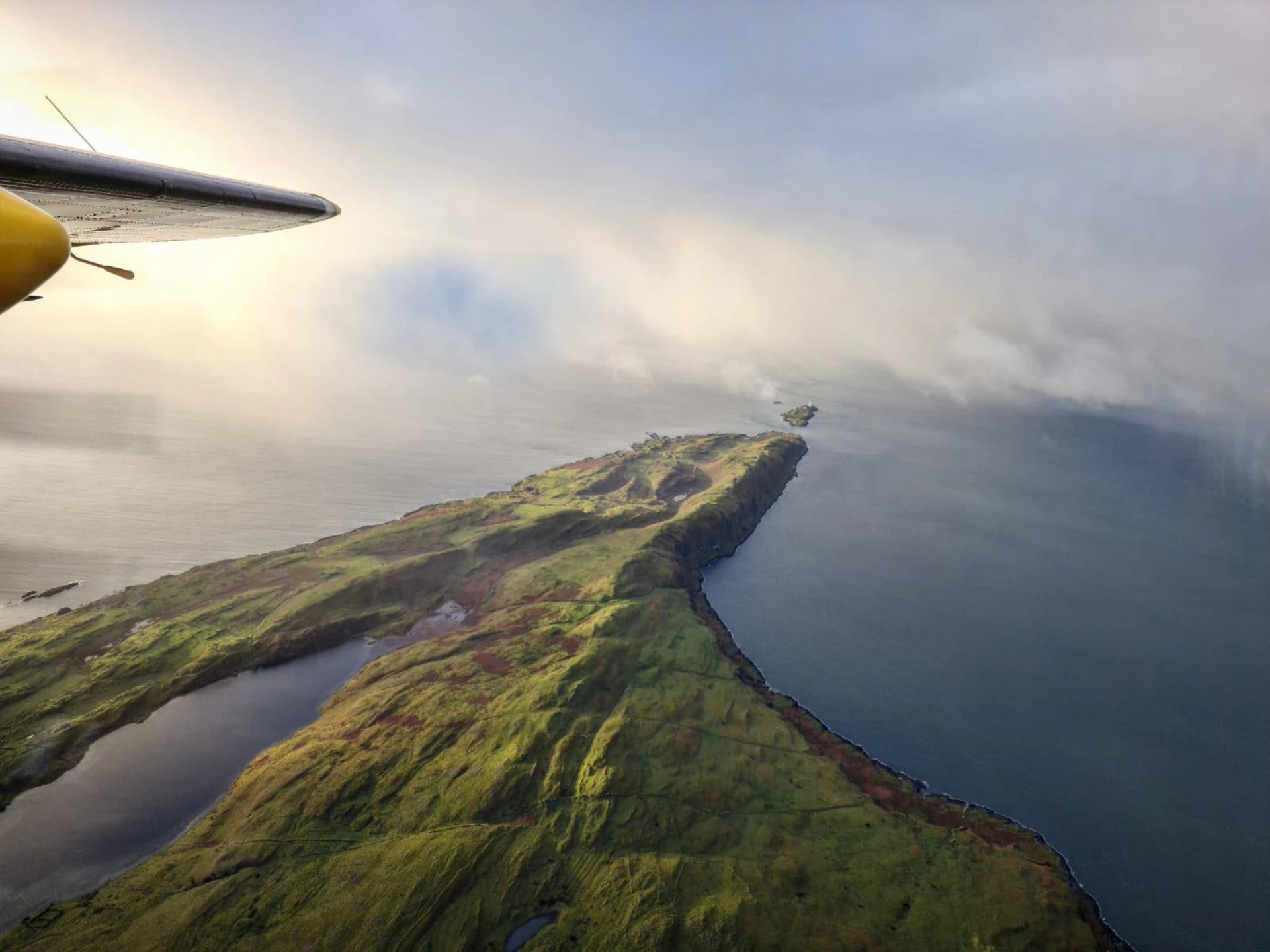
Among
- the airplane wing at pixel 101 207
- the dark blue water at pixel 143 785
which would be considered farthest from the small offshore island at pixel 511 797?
the airplane wing at pixel 101 207

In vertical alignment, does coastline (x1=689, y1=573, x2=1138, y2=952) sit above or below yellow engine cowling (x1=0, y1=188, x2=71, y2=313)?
below

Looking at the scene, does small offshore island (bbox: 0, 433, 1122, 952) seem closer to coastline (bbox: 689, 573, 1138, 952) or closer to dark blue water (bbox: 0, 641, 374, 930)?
coastline (bbox: 689, 573, 1138, 952)

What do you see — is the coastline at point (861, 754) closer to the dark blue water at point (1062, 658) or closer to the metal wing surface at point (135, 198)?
the dark blue water at point (1062, 658)

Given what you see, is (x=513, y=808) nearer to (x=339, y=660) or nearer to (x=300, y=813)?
(x=300, y=813)

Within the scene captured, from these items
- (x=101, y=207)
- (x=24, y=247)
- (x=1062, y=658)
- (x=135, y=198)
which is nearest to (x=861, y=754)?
(x=1062, y=658)

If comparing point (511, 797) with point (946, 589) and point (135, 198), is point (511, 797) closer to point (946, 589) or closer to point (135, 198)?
point (135, 198)

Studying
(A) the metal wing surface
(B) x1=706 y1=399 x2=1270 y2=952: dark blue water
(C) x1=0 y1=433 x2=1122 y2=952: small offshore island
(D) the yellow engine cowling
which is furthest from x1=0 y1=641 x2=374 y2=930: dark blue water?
(B) x1=706 y1=399 x2=1270 y2=952: dark blue water

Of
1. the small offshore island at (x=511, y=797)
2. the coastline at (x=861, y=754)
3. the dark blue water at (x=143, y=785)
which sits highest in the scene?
the coastline at (x=861, y=754)

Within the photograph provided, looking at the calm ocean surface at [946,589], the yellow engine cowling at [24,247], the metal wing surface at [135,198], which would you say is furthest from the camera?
the calm ocean surface at [946,589]
